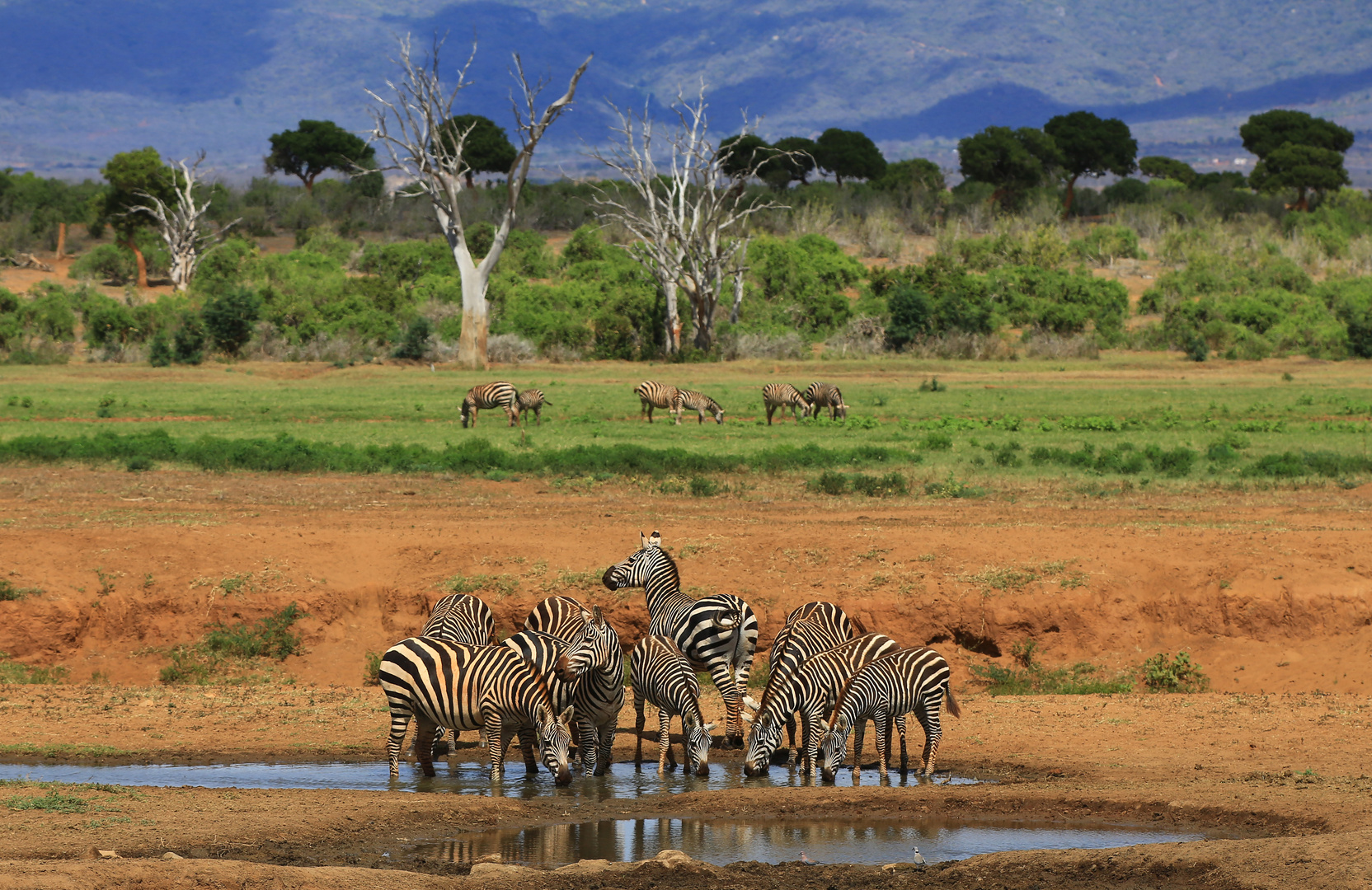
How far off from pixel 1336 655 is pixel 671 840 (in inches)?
336

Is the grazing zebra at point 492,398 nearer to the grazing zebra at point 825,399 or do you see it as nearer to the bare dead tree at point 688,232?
the grazing zebra at point 825,399

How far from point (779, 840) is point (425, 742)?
3.28 metres

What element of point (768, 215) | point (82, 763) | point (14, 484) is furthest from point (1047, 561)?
point (768, 215)

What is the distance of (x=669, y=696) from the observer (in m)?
11.5

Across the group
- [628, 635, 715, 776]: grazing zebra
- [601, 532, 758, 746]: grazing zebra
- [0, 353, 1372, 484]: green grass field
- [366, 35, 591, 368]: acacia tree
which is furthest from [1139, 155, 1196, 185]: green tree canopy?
[628, 635, 715, 776]: grazing zebra

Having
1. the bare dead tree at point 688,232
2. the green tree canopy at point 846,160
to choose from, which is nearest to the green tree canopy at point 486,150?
the green tree canopy at point 846,160

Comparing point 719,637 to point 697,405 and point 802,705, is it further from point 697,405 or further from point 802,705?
point 697,405

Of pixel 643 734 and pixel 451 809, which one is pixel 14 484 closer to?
pixel 643 734

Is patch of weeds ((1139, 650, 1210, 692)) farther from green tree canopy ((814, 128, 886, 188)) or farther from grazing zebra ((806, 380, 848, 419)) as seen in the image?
green tree canopy ((814, 128, 886, 188))

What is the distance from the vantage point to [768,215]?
82.2 m

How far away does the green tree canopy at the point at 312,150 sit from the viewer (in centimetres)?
10081

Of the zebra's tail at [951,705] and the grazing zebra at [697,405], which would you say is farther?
the grazing zebra at [697,405]

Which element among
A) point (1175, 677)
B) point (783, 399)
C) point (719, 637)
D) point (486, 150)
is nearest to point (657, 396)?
point (783, 399)

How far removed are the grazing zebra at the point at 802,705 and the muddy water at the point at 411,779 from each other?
0.21 m
